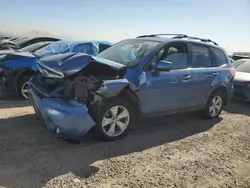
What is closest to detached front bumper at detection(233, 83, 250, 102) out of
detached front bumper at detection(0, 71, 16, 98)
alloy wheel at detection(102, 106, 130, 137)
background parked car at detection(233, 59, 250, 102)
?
background parked car at detection(233, 59, 250, 102)

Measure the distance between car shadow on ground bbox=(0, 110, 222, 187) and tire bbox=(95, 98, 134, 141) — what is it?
5.4 inches

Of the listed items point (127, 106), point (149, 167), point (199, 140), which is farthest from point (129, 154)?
point (199, 140)

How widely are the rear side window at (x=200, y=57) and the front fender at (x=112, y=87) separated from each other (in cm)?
193

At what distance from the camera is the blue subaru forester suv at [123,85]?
15.1ft

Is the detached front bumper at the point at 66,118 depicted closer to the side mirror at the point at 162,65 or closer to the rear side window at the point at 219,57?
the side mirror at the point at 162,65

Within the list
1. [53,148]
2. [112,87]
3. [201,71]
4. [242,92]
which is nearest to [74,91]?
[112,87]

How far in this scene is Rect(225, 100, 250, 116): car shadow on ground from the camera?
8203 mm

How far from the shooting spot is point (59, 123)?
4.50 meters

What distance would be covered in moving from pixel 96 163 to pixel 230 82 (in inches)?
167

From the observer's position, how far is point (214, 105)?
700 centimetres

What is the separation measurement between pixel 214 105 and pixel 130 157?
315cm

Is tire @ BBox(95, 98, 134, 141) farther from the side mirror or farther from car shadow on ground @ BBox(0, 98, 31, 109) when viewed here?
car shadow on ground @ BBox(0, 98, 31, 109)

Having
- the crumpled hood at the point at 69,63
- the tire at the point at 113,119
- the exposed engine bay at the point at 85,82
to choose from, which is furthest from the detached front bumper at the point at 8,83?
the tire at the point at 113,119

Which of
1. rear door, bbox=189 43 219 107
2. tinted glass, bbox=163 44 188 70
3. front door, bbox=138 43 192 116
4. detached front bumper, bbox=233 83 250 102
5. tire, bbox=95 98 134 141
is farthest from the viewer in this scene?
detached front bumper, bbox=233 83 250 102
